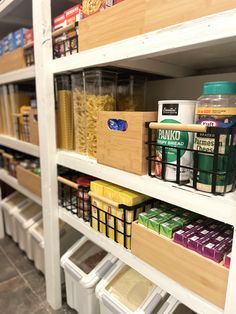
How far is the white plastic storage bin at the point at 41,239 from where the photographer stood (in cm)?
130

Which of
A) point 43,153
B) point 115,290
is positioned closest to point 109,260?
point 115,290

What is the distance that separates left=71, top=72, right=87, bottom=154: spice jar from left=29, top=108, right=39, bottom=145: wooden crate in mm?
Answer: 309

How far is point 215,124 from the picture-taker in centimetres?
55

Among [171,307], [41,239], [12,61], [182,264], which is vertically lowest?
[41,239]

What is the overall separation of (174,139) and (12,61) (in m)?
1.10

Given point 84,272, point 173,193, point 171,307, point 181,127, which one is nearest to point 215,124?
point 181,127

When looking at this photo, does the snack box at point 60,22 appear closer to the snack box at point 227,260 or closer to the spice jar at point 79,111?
the spice jar at point 79,111

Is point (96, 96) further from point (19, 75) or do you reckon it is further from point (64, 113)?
point (19, 75)

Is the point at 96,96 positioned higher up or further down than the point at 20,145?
higher up

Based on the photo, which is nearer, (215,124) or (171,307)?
(215,124)

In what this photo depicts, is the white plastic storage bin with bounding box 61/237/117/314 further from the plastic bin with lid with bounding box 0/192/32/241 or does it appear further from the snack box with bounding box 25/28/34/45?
the snack box with bounding box 25/28/34/45

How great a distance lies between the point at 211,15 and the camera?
1.65 feet

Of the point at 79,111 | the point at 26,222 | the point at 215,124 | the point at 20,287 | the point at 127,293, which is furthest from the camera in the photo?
the point at 26,222

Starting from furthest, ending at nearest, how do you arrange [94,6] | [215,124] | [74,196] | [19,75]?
1. [19,75]
2. [74,196]
3. [94,6]
4. [215,124]
